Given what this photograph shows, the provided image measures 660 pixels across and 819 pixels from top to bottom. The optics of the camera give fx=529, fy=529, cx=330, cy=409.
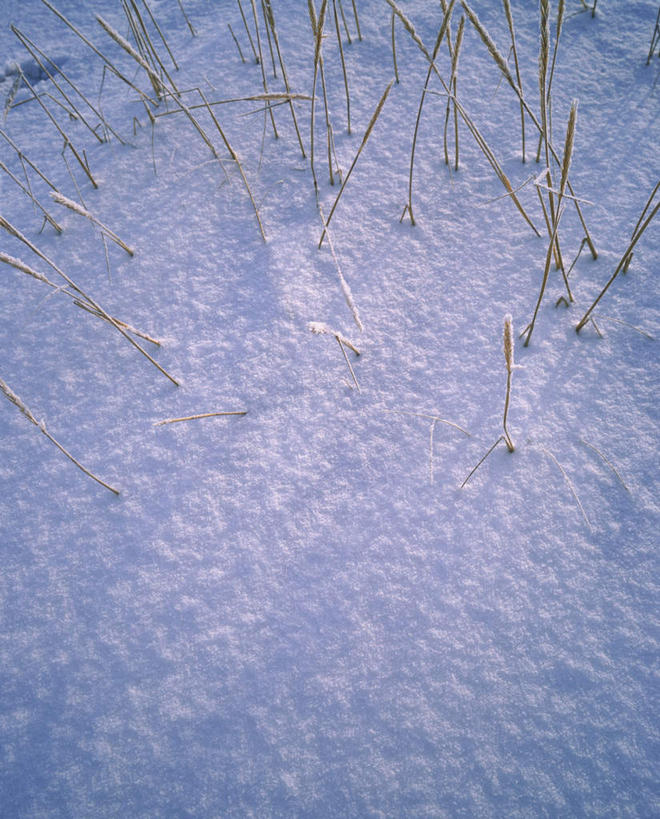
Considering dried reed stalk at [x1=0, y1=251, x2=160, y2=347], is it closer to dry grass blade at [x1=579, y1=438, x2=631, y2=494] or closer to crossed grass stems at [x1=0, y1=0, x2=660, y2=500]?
crossed grass stems at [x1=0, y1=0, x2=660, y2=500]

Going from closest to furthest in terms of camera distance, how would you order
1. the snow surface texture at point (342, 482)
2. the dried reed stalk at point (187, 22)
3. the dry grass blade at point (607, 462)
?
the snow surface texture at point (342, 482)
the dry grass blade at point (607, 462)
the dried reed stalk at point (187, 22)

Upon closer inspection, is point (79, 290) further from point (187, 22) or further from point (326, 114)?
point (187, 22)

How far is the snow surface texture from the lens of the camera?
0.59m

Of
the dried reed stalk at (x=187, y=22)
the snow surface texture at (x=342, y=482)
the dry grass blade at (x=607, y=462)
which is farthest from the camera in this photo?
the dried reed stalk at (x=187, y=22)

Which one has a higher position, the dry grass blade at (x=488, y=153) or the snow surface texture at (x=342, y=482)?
the dry grass blade at (x=488, y=153)

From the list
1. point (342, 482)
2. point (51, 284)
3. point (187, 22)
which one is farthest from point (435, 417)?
point (187, 22)

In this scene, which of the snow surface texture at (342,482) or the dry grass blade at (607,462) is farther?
the dry grass blade at (607,462)

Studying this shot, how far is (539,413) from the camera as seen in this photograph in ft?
2.48

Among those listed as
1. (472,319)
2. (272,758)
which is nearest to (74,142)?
(472,319)

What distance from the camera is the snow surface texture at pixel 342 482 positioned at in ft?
1.93

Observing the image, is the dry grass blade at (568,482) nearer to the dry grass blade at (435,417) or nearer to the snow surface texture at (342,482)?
A: the snow surface texture at (342,482)

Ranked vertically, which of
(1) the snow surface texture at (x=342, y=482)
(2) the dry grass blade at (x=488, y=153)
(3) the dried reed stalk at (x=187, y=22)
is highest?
(3) the dried reed stalk at (x=187, y=22)

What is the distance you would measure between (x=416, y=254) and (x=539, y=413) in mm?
359

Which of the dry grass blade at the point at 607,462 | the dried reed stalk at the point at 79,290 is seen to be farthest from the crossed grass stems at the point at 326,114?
the dry grass blade at the point at 607,462
